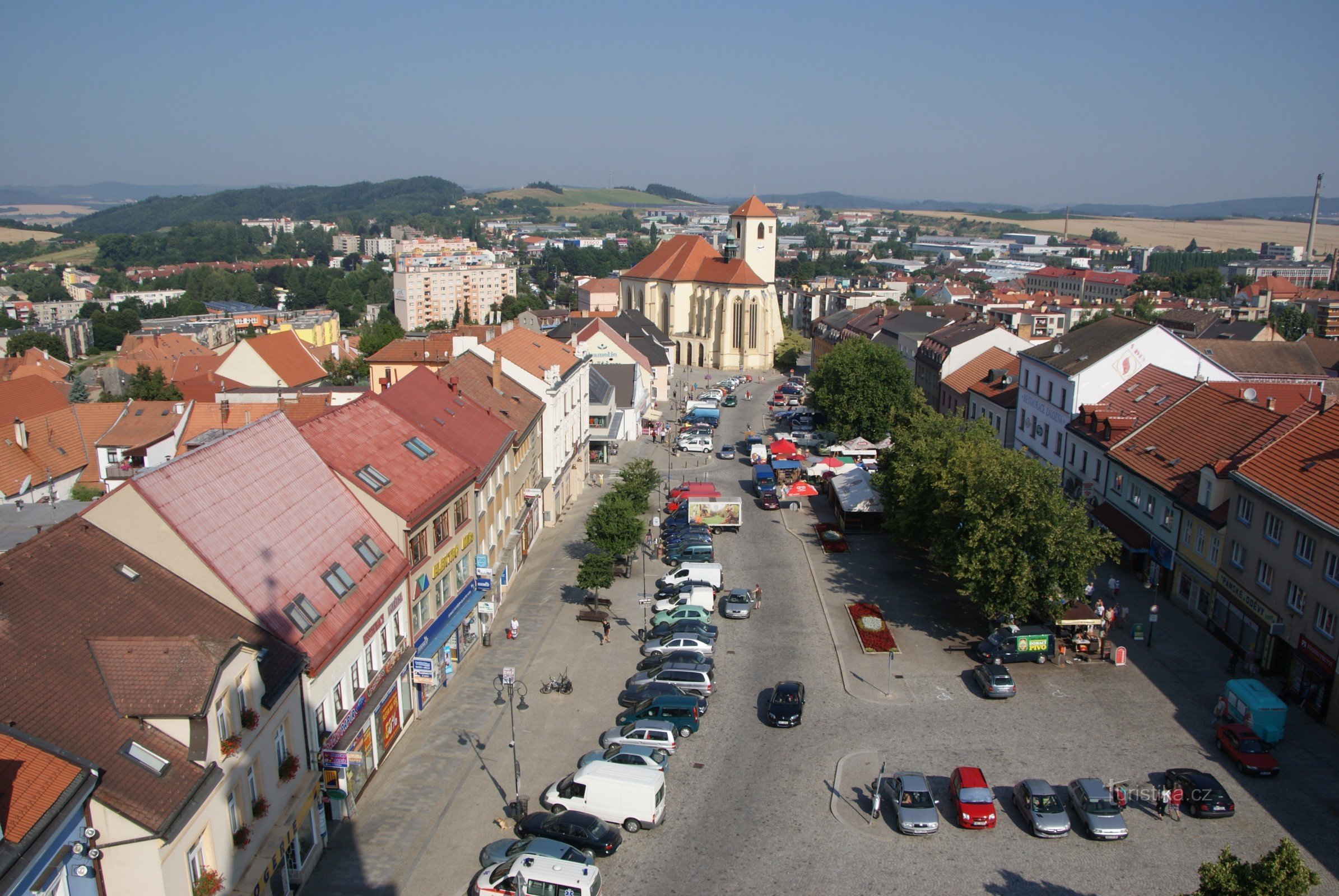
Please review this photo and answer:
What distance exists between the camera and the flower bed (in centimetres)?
3011

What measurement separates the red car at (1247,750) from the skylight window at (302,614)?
21.6m

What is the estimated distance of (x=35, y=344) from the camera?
11812cm

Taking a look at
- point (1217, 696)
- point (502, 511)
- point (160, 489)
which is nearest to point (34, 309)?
point (502, 511)

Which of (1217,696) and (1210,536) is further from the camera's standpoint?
(1210,536)

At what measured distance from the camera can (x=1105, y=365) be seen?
43969 mm

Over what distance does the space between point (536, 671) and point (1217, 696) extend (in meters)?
19.6

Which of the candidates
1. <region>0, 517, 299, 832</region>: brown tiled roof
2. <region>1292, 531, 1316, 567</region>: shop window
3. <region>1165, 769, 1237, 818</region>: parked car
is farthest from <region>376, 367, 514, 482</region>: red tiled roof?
<region>1292, 531, 1316, 567</region>: shop window

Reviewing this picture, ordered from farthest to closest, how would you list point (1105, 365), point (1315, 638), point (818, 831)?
point (1105, 365)
point (1315, 638)
point (818, 831)

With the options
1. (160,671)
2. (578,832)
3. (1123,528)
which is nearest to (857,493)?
(1123,528)

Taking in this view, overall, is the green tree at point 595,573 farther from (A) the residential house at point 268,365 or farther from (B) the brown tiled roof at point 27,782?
(A) the residential house at point 268,365

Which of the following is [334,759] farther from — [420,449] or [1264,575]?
[1264,575]

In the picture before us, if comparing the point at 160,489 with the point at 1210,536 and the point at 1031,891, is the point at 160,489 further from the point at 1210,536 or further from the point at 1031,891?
the point at 1210,536

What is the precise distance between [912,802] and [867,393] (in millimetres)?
38586

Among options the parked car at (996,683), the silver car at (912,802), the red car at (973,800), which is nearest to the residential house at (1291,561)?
the parked car at (996,683)
